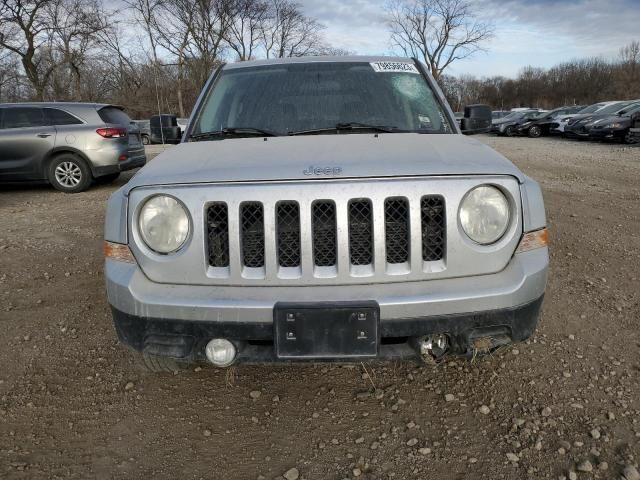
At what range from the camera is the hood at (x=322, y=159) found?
2.03 meters

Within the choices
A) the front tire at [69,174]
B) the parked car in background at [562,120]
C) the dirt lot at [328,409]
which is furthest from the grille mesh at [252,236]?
the parked car in background at [562,120]

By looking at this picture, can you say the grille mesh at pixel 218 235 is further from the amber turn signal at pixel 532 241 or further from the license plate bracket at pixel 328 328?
the amber turn signal at pixel 532 241

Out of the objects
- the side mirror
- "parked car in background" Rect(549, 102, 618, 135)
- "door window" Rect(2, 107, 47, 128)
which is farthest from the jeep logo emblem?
"parked car in background" Rect(549, 102, 618, 135)

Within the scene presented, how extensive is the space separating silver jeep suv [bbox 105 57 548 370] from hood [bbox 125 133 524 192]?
1 centimetres

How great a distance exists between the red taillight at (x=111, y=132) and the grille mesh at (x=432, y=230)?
8071mm

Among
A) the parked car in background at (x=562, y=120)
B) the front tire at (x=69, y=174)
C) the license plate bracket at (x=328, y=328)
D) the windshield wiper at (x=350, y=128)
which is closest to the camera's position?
the license plate bracket at (x=328, y=328)

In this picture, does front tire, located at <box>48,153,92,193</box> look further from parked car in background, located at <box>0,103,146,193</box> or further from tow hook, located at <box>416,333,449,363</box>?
tow hook, located at <box>416,333,449,363</box>

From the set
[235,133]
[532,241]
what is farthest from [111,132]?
[532,241]

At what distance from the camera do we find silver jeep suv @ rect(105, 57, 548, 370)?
6.37 feet

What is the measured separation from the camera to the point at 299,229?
2.00 metres

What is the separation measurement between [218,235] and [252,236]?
0.15 meters

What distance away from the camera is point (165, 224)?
2072 mm

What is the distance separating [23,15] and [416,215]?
101 ft

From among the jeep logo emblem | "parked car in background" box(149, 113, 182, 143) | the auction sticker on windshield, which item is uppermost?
the auction sticker on windshield
